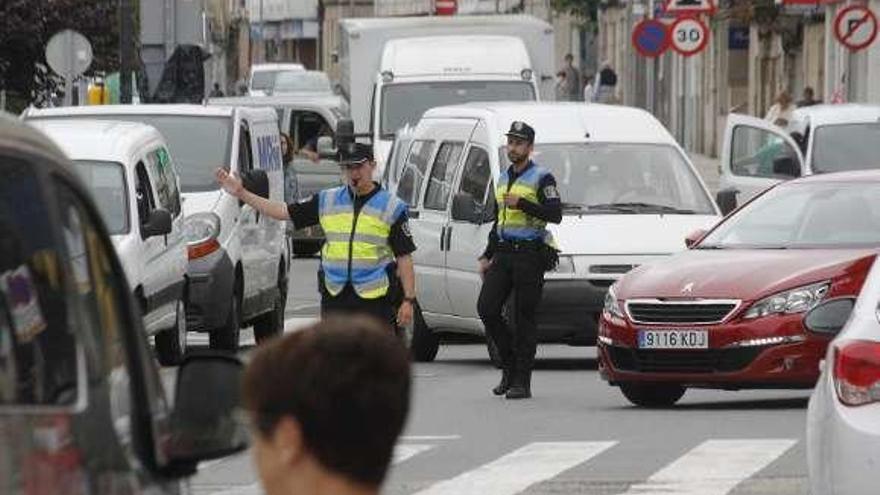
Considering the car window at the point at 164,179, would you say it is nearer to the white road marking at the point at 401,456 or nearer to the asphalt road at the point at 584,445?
the asphalt road at the point at 584,445

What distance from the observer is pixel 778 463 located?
49.4 feet

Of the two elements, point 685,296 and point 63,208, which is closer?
point 63,208

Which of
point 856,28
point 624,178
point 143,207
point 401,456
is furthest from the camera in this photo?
point 856,28

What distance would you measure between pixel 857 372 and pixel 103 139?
37.7 feet

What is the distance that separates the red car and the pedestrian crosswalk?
3.90ft

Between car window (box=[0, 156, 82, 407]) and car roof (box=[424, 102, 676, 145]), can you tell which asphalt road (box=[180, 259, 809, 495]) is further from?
car window (box=[0, 156, 82, 407])

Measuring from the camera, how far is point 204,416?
18.6 feet

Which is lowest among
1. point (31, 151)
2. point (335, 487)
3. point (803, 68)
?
point (803, 68)

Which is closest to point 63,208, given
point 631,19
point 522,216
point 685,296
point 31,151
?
point 31,151

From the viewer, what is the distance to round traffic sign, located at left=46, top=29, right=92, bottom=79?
3912 cm

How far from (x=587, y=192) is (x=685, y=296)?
4.68 m

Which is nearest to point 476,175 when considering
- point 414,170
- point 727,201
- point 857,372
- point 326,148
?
point 414,170

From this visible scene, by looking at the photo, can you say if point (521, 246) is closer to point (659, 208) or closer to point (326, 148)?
point (659, 208)

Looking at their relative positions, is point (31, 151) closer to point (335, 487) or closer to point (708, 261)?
point (335, 487)
